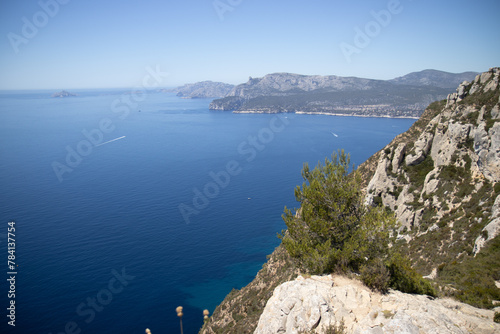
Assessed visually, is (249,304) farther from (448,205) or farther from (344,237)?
(448,205)

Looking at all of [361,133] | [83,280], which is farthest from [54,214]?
[361,133]

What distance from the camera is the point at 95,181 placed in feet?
328

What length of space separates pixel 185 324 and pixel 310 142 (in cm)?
12887

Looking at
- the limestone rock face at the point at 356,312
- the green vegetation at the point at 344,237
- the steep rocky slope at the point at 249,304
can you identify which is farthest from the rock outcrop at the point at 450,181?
the limestone rock face at the point at 356,312

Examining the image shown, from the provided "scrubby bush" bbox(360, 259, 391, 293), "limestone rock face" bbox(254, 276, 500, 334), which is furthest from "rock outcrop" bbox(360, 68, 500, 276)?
"scrubby bush" bbox(360, 259, 391, 293)

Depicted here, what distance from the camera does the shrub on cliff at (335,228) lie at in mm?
15297

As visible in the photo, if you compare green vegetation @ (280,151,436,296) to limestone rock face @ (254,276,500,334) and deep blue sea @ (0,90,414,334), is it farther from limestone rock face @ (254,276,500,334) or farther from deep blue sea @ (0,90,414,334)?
deep blue sea @ (0,90,414,334)

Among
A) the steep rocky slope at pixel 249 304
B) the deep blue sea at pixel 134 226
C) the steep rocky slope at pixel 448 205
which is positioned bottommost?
the deep blue sea at pixel 134 226

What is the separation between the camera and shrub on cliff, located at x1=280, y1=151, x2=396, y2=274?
50.2 feet

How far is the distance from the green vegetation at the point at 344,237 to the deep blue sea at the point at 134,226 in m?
37.5

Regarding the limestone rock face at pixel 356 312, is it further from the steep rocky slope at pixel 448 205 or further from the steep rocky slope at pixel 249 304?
→ the steep rocky slope at pixel 249 304

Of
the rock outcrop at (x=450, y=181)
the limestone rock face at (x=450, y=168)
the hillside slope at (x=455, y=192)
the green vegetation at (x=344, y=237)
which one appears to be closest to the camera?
the green vegetation at (x=344, y=237)

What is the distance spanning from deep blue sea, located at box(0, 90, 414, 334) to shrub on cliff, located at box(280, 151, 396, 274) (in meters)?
Result: 37.3

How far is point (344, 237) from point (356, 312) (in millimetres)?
4506
